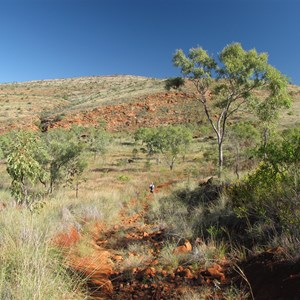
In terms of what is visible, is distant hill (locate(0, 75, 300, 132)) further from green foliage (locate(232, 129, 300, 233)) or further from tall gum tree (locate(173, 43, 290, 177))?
green foliage (locate(232, 129, 300, 233))

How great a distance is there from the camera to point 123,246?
23.5 feet

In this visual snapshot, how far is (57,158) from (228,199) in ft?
38.9

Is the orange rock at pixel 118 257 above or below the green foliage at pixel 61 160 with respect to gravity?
below

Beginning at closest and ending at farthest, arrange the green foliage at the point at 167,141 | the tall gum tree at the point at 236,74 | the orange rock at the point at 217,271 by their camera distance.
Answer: the orange rock at the point at 217,271 → the tall gum tree at the point at 236,74 → the green foliage at the point at 167,141

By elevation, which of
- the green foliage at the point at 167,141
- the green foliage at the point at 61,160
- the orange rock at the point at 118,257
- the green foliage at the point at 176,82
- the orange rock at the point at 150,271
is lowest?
the orange rock at the point at 118,257

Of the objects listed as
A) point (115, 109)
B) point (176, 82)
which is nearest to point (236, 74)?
point (176, 82)

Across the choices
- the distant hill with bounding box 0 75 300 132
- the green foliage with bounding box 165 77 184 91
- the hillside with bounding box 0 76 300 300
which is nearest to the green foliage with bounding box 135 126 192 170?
the green foliage with bounding box 165 77 184 91

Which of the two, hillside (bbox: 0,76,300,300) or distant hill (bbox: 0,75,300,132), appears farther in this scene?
distant hill (bbox: 0,75,300,132)

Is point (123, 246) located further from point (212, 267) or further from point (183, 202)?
point (183, 202)

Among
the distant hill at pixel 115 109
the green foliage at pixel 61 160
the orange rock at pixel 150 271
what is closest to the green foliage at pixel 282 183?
the orange rock at pixel 150 271

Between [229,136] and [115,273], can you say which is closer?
[115,273]

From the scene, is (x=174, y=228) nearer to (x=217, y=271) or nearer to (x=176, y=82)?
(x=217, y=271)

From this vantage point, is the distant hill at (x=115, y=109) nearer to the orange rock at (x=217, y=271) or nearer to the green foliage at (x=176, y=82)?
the green foliage at (x=176, y=82)

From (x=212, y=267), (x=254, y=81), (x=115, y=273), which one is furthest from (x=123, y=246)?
(x=254, y=81)
